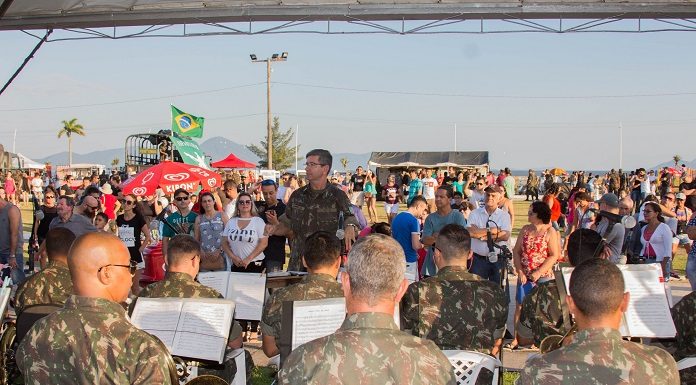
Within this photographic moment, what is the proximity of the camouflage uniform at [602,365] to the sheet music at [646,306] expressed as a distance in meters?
1.76

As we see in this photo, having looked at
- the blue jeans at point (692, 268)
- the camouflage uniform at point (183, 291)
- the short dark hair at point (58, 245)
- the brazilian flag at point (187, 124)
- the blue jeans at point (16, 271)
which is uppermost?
the brazilian flag at point (187, 124)

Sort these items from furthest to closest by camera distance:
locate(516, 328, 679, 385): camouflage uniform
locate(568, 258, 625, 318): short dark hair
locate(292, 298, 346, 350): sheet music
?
locate(292, 298, 346, 350): sheet music
locate(568, 258, 625, 318): short dark hair
locate(516, 328, 679, 385): camouflage uniform

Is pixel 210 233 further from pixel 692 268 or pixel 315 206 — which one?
pixel 692 268

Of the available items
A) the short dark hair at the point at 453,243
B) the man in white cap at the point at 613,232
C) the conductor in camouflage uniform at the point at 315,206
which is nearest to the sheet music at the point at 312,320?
the short dark hair at the point at 453,243

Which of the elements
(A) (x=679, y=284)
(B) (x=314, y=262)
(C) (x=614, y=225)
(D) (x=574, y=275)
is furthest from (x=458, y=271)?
(A) (x=679, y=284)

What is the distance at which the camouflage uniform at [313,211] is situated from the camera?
309 inches

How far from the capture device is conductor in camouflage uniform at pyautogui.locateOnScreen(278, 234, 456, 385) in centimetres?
288

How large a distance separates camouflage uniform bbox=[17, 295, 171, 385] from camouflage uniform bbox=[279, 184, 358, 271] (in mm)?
4372

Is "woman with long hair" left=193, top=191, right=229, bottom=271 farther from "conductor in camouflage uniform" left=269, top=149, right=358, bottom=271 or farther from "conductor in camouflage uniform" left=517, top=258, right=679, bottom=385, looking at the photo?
"conductor in camouflage uniform" left=517, top=258, right=679, bottom=385

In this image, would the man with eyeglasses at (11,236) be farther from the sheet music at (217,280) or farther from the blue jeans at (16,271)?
the sheet music at (217,280)

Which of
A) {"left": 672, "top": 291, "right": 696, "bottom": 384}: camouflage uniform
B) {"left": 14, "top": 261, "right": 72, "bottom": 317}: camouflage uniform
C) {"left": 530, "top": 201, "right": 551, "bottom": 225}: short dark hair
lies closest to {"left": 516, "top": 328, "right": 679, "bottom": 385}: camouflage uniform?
{"left": 672, "top": 291, "right": 696, "bottom": 384}: camouflage uniform

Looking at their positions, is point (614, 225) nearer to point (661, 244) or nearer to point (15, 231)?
point (661, 244)

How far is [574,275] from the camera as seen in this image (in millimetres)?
3707

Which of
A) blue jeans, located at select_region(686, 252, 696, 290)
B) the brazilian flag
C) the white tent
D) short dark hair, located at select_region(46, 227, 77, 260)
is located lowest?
blue jeans, located at select_region(686, 252, 696, 290)
